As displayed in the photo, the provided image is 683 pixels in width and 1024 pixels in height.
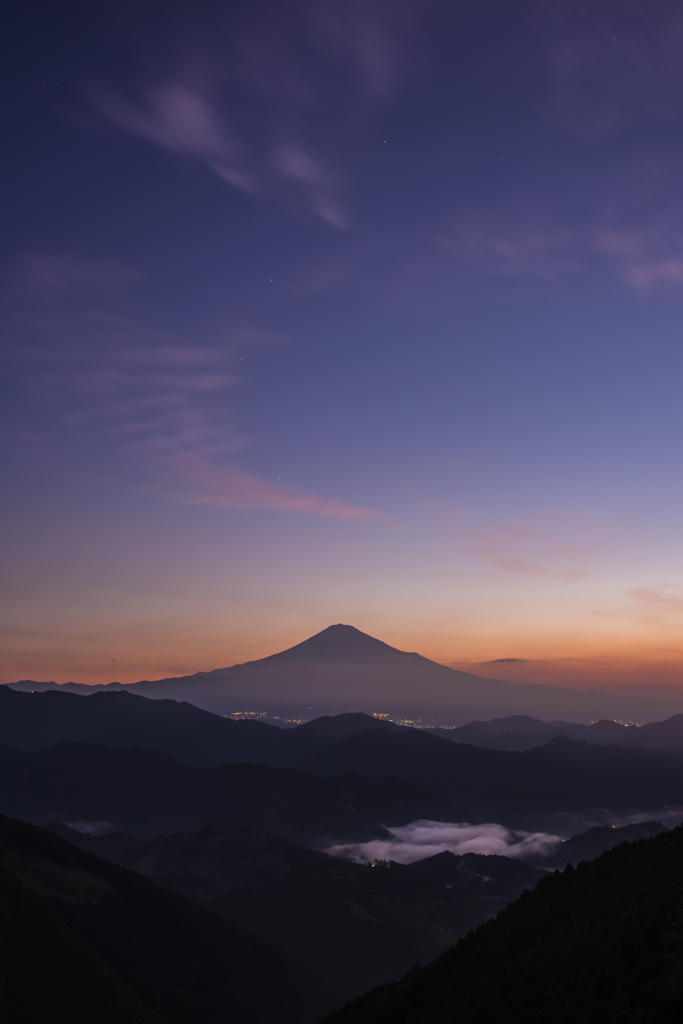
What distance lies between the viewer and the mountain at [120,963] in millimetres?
136875

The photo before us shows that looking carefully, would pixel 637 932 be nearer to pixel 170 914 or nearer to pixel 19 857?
pixel 170 914

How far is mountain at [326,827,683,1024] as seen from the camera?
41000 mm

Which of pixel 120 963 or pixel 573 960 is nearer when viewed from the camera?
pixel 573 960

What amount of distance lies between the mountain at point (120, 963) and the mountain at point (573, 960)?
85294 millimetres

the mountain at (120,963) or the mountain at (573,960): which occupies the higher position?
the mountain at (573,960)

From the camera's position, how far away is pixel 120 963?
16262cm

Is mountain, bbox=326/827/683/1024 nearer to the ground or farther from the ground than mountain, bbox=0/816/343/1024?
farther from the ground

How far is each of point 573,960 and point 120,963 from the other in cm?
14843

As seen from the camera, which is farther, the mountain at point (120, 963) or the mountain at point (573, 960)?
the mountain at point (120, 963)

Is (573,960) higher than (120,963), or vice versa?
(573,960)

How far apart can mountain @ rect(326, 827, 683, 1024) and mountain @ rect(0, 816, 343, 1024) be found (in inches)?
3358

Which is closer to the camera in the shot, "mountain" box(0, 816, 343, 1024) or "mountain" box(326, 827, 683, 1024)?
"mountain" box(326, 827, 683, 1024)

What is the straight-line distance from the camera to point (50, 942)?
151500mm

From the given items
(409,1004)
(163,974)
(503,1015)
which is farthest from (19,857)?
(503,1015)
